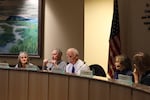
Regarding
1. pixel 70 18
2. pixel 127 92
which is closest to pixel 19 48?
pixel 70 18

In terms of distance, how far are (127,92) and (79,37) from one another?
3.84 m

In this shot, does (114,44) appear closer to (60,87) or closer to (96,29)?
(60,87)

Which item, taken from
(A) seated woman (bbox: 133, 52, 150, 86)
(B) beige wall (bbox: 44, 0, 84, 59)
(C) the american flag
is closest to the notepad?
(A) seated woman (bbox: 133, 52, 150, 86)

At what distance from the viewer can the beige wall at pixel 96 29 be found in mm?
7691

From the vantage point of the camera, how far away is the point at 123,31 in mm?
5938

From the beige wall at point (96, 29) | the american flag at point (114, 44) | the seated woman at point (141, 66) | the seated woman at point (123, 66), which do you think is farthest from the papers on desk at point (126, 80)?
the beige wall at point (96, 29)

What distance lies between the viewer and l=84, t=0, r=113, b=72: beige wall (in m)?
7.69

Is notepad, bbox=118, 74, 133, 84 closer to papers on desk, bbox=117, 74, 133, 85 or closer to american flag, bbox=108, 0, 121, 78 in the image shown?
papers on desk, bbox=117, 74, 133, 85

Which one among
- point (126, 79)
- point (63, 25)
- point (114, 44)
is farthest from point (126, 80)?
point (63, 25)

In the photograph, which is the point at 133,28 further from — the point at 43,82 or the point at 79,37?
the point at 43,82

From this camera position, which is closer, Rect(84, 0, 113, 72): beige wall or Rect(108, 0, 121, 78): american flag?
Rect(108, 0, 121, 78): american flag

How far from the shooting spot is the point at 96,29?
25.4 ft

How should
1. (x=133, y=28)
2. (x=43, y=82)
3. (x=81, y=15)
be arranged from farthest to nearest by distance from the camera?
(x=81, y=15) → (x=133, y=28) → (x=43, y=82)

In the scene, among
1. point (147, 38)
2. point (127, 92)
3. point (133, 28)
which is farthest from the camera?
point (133, 28)
